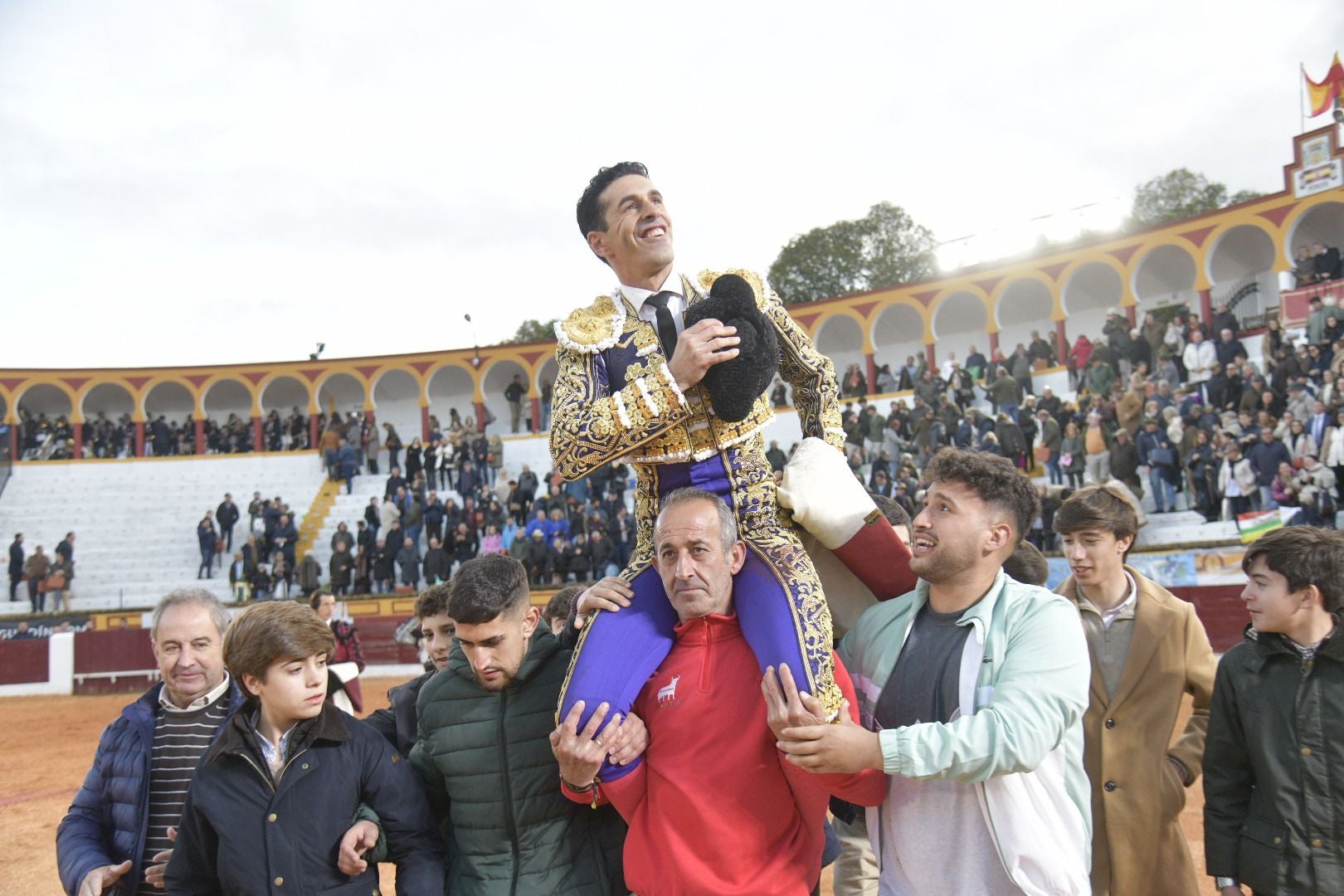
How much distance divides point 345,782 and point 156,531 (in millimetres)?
21312

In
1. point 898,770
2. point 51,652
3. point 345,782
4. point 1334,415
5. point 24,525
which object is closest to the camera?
point 898,770

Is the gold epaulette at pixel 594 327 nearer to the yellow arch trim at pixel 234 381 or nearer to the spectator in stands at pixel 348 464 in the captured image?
the spectator in stands at pixel 348 464

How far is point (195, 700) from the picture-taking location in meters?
2.60

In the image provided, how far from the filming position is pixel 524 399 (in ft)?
81.7

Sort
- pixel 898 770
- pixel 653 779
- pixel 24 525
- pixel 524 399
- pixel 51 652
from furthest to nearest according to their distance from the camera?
pixel 524 399 → pixel 24 525 → pixel 51 652 → pixel 653 779 → pixel 898 770

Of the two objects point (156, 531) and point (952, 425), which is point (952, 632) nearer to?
point (952, 425)

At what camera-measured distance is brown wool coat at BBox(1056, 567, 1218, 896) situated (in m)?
2.70

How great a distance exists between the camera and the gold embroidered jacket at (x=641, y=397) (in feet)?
7.45

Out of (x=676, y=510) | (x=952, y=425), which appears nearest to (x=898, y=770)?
(x=676, y=510)

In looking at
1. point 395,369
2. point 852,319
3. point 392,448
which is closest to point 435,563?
point 392,448

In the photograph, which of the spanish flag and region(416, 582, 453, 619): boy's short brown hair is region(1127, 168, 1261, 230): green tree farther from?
region(416, 582, 453, 619): boy's short brown hair

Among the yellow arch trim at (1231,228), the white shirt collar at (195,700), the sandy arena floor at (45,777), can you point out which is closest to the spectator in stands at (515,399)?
the sandy arena floor at (45,777)

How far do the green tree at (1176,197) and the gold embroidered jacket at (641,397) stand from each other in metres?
36.2

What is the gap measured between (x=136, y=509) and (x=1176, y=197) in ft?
113
